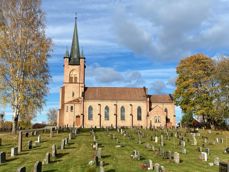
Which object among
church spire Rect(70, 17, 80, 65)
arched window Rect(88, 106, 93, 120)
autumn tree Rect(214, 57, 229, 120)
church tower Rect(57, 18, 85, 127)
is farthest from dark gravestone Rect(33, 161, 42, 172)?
church spire Rect(70, 17, 80, 65)

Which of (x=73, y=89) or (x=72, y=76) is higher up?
(x=72, y=76)

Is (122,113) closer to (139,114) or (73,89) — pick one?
(139,114)

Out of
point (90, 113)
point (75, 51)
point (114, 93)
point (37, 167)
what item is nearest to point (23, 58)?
point (37, 167)

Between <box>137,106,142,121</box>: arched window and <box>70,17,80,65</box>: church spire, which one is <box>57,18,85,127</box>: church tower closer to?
<box>70,17,80,65</box>: church spire

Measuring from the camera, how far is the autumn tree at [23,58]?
106 feet

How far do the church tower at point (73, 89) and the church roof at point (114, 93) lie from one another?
78.6 inches

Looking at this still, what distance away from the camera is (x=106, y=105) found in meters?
69.9

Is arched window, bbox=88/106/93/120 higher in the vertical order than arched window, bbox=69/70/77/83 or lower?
lower

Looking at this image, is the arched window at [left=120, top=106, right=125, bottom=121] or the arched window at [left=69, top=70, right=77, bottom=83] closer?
the arched window at [left=120, top=106, right=125, bottom=121]

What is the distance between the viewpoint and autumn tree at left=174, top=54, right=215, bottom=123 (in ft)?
177

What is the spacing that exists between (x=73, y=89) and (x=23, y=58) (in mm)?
38825

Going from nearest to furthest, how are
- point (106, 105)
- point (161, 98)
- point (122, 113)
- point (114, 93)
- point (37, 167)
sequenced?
point (37, 167) → point (106, 105) → point (122, 113) → point (114, 93) → point (161, 98)

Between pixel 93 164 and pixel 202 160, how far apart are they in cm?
910

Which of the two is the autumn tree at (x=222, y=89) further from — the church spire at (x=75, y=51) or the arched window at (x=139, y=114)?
the church spire at (x=75, y=51)
